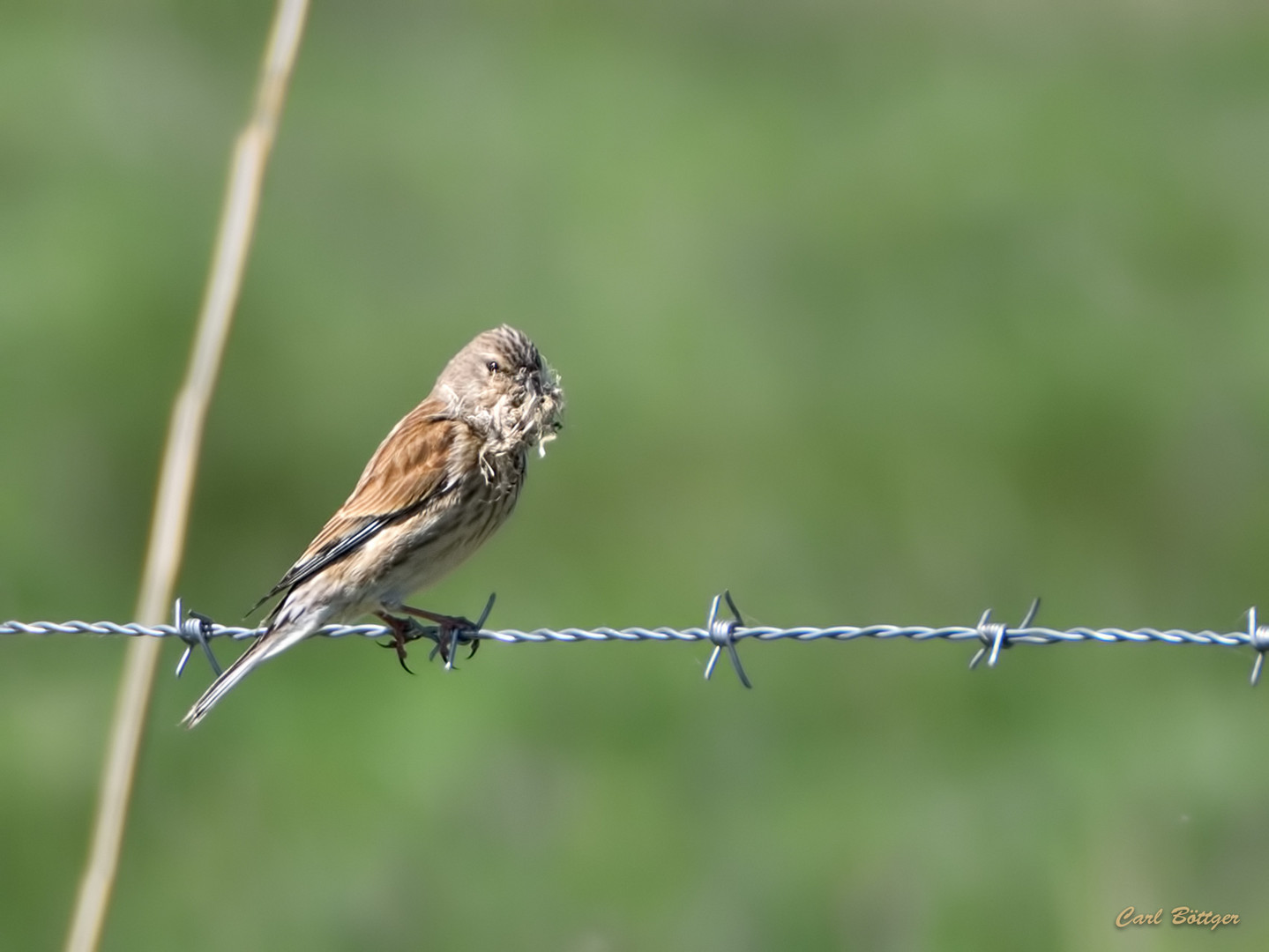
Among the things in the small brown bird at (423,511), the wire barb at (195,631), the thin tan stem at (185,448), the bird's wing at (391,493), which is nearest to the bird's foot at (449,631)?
the small brown bird at (423,511)

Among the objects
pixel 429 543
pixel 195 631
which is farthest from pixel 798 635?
pixel 429 543

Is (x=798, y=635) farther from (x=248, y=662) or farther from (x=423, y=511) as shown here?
(x=248, y=662)

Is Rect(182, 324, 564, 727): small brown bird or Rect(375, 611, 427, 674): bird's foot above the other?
Rect(182, 324, 564, 727): small brown bird

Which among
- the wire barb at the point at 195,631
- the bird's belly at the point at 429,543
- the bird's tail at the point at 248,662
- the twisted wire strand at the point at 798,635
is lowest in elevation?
the twisted wire strand at the point at 798,635

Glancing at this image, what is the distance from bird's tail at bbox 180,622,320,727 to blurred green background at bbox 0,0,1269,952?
5.44ft

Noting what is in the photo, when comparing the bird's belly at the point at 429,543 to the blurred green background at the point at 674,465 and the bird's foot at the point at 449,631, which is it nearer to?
the bird's foot at the point at 449,631

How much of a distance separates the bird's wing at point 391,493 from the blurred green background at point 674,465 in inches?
70.8

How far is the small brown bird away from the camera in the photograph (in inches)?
201

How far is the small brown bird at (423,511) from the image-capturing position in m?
5.09

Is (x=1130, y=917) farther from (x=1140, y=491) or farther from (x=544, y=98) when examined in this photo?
(x=544, y=98)

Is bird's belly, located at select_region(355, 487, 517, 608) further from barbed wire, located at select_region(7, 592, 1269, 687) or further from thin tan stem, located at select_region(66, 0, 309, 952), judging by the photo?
thin tan stem, located at select_region(66, 0, 309, 952)

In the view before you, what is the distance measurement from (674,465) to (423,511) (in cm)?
425

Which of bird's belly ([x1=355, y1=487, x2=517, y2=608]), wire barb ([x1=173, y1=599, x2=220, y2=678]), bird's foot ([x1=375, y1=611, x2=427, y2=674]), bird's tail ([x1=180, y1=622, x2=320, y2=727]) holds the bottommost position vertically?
wire barb ([x1=173, y1=599, x2=220, y2=678])

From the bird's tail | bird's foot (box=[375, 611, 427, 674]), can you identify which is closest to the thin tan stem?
the bird's tail
